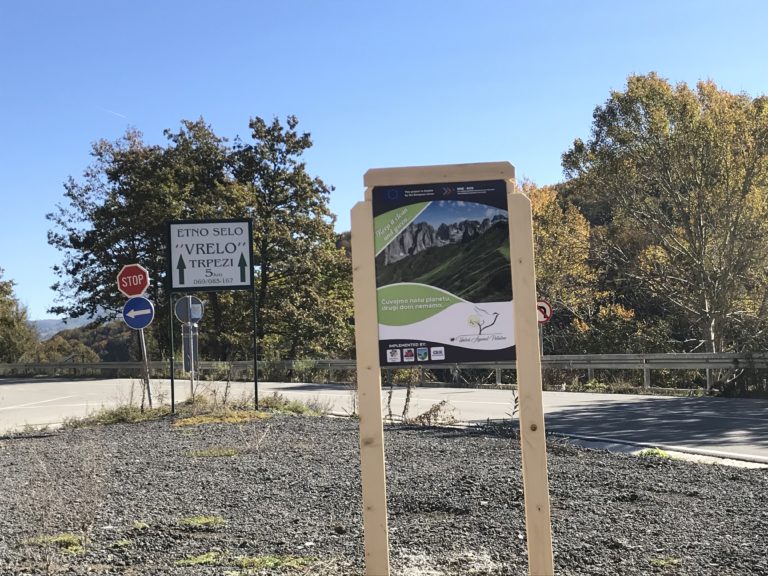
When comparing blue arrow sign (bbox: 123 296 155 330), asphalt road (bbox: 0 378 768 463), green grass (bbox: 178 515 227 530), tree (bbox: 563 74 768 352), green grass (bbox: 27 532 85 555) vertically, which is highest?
tree (bbox: 563 74 768 352)

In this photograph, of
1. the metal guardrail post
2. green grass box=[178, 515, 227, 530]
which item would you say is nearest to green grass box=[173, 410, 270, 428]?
green grass box=[178, 515, 227, 530]

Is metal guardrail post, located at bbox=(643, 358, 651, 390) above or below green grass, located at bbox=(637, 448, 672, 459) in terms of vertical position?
above

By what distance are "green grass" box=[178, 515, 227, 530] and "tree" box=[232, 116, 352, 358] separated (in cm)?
3544

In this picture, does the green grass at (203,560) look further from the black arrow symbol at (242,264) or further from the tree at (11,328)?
the tree at (11,328)

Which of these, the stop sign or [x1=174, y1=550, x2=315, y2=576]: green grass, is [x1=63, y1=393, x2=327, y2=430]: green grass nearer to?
the stop sign

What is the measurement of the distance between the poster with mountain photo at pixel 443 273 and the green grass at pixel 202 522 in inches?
96.3

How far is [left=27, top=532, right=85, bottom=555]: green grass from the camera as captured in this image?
5070 millimetres

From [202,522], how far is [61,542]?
957 millimetres

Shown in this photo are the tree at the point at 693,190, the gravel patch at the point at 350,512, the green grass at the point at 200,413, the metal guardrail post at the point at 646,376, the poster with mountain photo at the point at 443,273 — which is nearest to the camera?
the poster with mountain photo at the point at 443,273

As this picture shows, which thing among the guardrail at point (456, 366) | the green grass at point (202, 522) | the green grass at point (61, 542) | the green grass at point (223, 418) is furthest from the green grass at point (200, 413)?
the green grass at point (61, 542)

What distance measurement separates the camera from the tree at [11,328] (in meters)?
56.7

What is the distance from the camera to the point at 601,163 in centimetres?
2706

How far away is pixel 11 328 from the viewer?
5762cm

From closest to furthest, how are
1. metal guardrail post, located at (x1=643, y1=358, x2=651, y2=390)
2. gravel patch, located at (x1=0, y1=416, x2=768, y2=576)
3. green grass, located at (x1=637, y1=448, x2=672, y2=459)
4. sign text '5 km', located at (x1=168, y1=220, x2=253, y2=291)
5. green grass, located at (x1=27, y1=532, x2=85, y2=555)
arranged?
gravel patch, located at (x1=0, y1=416, x2=768, y2=576), green grass, located at (x1=27, y1=532, x2=85, y2=555), green grass, located at (x1=637, y1=448, x2=672, y2=459), sign text '5 km', located at (x1=168, y1=220, x2=253, y2=291), metal guardrail post, located at (x1=643, y1=358, x2=651, y2=390)
